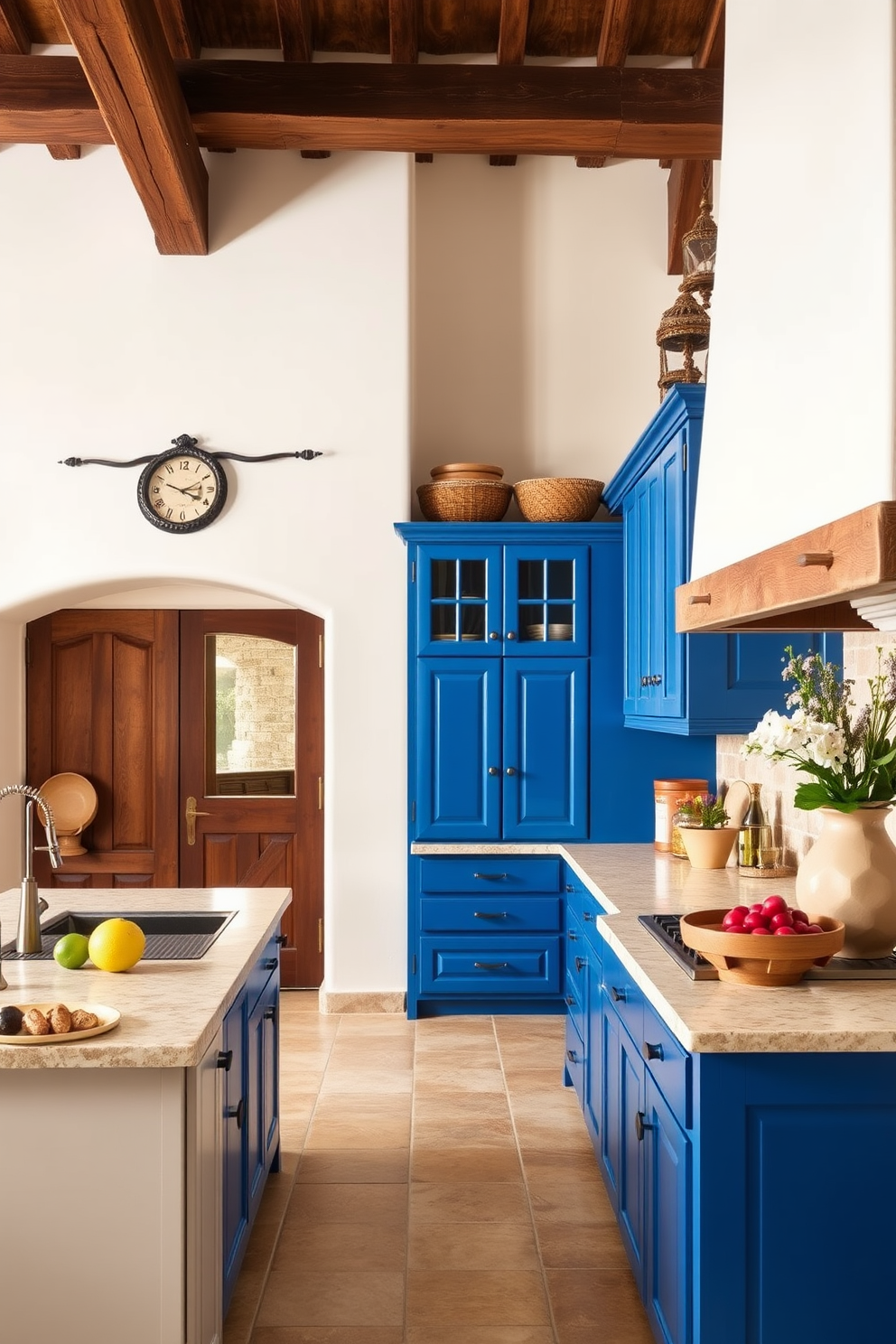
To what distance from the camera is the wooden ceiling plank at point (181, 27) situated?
15.8 ft

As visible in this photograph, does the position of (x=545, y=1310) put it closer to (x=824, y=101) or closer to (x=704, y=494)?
(x=704, y=494)

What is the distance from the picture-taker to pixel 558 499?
5.24 m

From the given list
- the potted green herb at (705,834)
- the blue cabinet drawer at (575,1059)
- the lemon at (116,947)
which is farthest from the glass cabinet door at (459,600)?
the lemon at (116,947)

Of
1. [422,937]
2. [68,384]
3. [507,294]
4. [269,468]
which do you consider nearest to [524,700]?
[422,937]

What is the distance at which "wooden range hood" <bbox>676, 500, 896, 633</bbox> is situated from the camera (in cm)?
147

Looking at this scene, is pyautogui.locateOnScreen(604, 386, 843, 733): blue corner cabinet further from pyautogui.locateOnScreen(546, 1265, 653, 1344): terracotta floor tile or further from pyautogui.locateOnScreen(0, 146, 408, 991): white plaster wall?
pyautogui.locateOnScreen(546, 1265, 653, 1344): terracotta floor tile

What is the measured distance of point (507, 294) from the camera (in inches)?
227

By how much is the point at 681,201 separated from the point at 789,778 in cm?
317

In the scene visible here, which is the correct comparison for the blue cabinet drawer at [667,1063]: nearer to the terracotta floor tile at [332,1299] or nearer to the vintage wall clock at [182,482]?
the terracotta floor tile at [332,1299]

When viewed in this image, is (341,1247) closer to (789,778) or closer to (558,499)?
(789,778)

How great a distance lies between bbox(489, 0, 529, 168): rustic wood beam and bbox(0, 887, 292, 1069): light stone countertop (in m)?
3.76

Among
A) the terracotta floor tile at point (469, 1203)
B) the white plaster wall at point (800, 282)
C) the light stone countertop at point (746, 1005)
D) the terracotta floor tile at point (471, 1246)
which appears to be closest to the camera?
the white plaster wall at point (800, 282)

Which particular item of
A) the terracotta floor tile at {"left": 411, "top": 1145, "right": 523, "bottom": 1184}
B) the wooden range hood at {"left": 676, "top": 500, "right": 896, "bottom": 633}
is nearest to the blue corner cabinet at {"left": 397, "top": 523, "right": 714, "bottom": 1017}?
the terracotta floor tile at {"left": 411, "top": 1145, "right": 523, "bottom": 1184}

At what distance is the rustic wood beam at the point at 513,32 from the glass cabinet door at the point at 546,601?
6.93 feet
